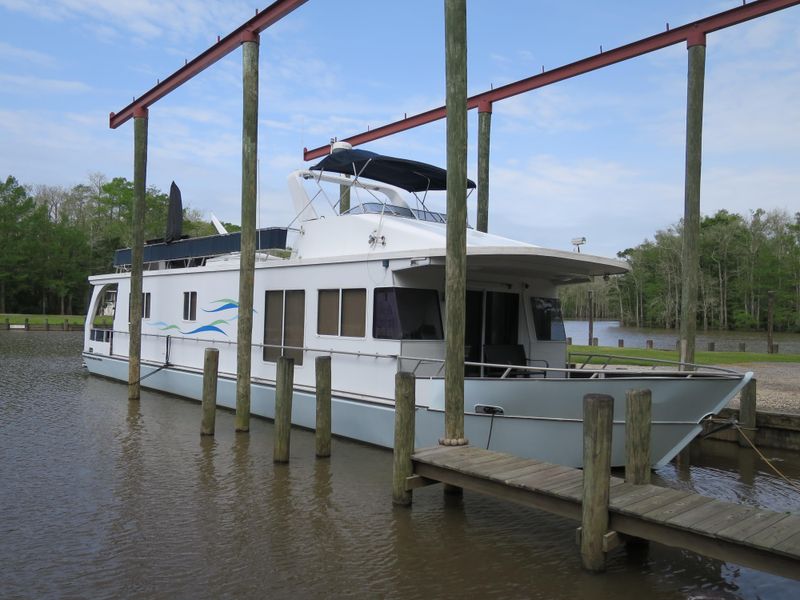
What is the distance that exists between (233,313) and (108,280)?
21.3 feet

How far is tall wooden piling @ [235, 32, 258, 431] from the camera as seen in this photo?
1042cm

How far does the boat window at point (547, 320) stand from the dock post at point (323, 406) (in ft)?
12.5

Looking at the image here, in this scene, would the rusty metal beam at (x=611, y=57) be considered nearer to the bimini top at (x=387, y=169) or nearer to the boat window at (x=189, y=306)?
the bimini top at (x=387, y=169)

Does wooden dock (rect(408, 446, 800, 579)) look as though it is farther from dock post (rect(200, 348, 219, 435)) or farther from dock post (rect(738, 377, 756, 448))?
dock post (rect(738, 377, 756, 448))

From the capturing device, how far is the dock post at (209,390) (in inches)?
420

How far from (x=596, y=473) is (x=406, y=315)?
4.66 meters

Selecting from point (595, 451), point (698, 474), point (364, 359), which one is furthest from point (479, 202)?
point (595, 451)

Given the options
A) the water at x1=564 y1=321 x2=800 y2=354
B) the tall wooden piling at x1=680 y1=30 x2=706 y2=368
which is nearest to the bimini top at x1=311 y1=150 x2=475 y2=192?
the tall wooden piling at x1=680 y1=30 x2=706 y2=368

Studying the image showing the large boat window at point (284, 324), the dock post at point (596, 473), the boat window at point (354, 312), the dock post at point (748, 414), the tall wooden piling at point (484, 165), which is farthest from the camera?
the tall wooden piling at point (484, 165)

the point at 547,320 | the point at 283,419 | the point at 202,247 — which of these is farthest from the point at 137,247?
the point at 547,320

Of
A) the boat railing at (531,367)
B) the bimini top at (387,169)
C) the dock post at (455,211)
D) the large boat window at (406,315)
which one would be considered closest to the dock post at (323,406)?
the boat railing at (531,367)

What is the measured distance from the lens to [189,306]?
14320mm

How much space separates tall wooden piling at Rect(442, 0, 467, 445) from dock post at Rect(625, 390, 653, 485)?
6.24 ft

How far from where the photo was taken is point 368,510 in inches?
291
